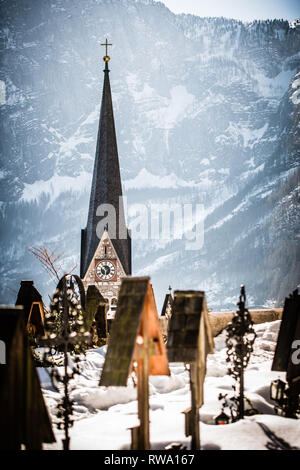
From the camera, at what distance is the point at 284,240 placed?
7050cm

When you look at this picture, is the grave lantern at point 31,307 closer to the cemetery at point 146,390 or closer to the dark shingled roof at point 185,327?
the cemetery at point 146,390

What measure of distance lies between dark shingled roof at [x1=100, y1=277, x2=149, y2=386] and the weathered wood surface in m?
11.1

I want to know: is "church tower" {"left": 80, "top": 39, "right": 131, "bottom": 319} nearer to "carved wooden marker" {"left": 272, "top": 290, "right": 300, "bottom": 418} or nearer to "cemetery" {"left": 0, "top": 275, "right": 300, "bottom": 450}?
"cemetery" {"left": 0, "top": 275, "right": 300, "bottom": 450}

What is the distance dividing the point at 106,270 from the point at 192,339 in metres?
33.4

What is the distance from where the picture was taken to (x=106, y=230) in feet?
137

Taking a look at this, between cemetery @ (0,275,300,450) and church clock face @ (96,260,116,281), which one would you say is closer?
cemetery @ (0,275,300,450)

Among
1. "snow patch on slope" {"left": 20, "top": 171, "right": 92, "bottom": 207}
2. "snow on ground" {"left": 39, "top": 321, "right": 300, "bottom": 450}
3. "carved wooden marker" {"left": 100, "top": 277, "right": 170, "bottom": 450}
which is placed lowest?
"snow on ground" {"left": 39, "top": 321, "right": 300, "bottom": 450}

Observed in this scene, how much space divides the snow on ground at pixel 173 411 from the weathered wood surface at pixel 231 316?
2.02m

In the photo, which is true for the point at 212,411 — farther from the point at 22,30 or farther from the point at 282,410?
the point at 22,30

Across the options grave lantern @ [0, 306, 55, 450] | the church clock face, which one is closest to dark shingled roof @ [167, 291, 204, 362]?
grave lantern @ [0, 306, 55, 450]

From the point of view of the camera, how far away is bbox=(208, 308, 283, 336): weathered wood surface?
1811 cm

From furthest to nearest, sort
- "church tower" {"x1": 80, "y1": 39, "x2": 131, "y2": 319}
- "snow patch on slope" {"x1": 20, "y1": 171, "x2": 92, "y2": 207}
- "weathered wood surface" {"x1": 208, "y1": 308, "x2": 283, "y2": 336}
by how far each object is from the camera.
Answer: "snow patch on slope" {"x1": 20, "y1": 171, "x2": 92, "y2": 207}, "church tower" {"x1": 80, "y1": 39, "x2": 131, "y2": 319}, "weathered wood surface" {"x1": 208, "y1": 308, "x2": 283, "y2": 336}

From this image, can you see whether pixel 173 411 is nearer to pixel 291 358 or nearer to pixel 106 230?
pixel 291 358

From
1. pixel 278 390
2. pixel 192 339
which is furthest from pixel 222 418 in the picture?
pixel 192 339
